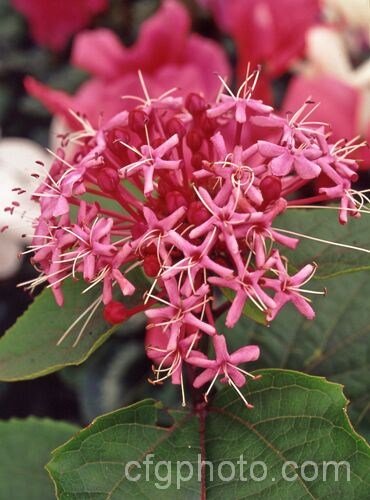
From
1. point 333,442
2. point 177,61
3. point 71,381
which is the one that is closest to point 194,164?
point 333,442

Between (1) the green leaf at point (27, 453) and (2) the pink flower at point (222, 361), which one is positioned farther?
(1) the green leaf at point (27, 453)

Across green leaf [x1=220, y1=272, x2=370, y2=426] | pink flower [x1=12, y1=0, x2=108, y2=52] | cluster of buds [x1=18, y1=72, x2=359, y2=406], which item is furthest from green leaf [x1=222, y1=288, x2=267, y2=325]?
pink flower [x1=12, y1=0, x2=108, y2=52]

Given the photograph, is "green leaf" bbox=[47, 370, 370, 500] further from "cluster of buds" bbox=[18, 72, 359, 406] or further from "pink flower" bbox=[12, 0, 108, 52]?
"pink flower" bbox=[12, 0, 108, 52]

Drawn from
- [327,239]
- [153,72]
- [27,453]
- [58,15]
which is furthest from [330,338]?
[58,15]

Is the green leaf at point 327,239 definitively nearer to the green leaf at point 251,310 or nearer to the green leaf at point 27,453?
the green leaf at point 251,310

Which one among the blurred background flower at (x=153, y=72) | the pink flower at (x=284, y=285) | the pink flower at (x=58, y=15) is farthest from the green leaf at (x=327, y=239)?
the pink flower at (x=58, y=15)

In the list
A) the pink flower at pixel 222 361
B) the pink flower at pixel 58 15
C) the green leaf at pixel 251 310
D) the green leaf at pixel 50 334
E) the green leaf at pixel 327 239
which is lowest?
the pink flower at pixel 58 15
